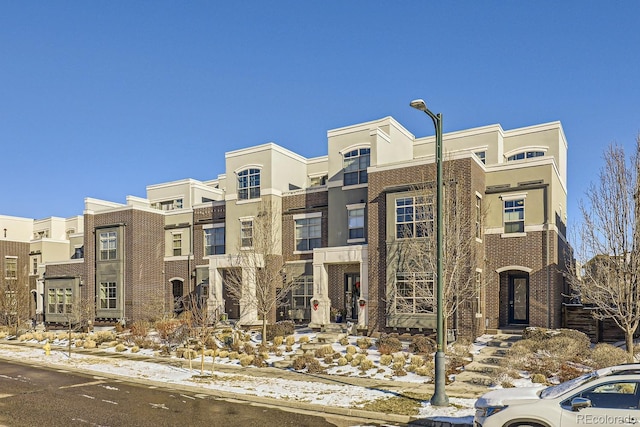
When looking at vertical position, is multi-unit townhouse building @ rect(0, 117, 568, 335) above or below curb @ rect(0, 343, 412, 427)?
above

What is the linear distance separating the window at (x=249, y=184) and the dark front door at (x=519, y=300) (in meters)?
16.3

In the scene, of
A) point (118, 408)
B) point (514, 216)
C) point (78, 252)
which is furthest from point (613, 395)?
→ point (78, 252)

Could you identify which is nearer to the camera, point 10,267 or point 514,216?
point 514,216

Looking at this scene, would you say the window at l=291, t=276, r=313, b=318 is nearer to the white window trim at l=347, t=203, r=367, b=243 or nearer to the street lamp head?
the white window trim at l=347, t=203, r=367, b=243

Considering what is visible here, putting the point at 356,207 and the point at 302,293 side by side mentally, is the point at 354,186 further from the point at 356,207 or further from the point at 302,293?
the point at 302,293

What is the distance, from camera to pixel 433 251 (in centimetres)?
2130

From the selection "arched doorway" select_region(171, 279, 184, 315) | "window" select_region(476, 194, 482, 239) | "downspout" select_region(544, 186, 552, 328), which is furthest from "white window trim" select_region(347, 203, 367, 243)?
"arched doorway" select_region(171, 279, 184, 315)

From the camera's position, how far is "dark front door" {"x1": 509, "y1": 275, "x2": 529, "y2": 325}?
26.8 m

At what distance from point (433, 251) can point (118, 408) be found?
1260 centimetres

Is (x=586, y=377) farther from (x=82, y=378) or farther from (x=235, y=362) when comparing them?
(x=82, y=378)

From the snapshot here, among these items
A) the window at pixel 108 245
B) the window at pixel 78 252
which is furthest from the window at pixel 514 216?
the window at pixel 78 252

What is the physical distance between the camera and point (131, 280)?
123 feet

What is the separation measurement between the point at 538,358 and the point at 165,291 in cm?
2814

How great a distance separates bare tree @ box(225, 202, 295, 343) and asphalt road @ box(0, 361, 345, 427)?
917 cm
